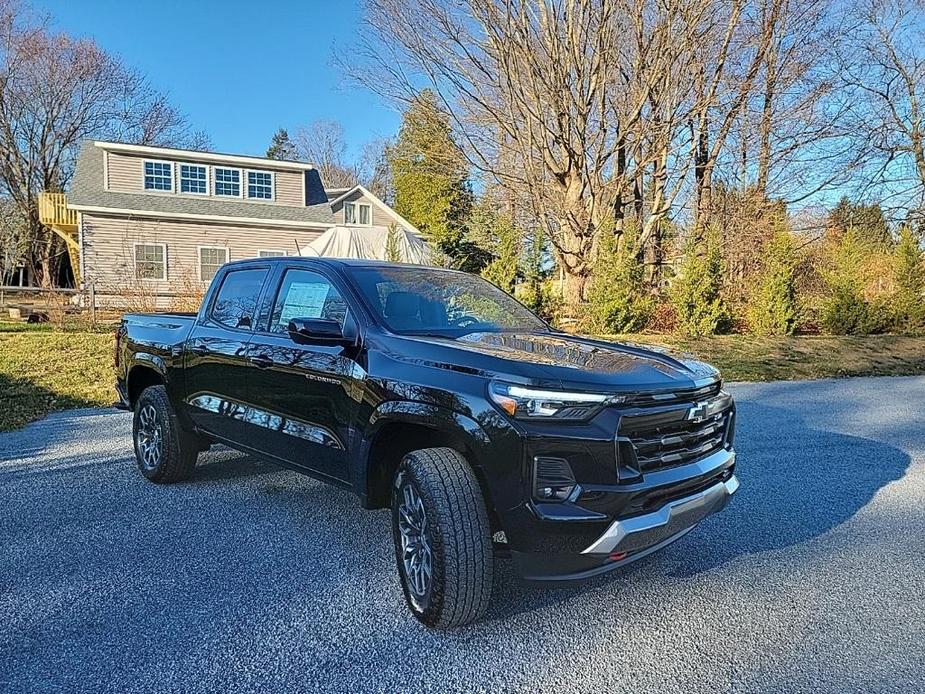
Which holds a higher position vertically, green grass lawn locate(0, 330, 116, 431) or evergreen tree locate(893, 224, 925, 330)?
evergreen tree locate(893, 224, 925, 330)

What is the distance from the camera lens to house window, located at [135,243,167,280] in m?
21.9

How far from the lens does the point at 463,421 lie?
282cm

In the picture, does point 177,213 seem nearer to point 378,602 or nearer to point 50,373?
point 50,373

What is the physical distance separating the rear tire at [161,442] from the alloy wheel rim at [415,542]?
8.15ft

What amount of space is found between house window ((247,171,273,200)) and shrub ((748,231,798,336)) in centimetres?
1738

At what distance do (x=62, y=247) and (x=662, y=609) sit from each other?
36.4m

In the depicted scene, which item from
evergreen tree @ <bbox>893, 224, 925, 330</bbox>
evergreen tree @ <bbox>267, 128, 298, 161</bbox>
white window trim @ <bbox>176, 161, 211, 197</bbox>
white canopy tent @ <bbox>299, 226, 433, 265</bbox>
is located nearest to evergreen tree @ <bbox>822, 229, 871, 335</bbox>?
evergreen tree @ <bbox>893, 224, 925, 330</bbox>

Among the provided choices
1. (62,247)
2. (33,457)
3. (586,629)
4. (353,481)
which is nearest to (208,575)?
(353,481)

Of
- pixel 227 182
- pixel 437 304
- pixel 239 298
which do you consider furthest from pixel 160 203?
pixel 437 304

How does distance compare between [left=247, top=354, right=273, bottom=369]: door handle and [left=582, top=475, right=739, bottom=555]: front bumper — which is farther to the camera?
[left=247, top=354, right=273, bottom=369]: door handle

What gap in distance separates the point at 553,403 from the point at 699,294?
14.7m

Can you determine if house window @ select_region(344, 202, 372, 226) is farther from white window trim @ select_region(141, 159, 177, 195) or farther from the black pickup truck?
the black pickup truck

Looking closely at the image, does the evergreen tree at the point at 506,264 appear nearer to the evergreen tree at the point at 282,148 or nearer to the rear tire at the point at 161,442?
the rear tire at the point at 161,442

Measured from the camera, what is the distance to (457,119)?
16.5 metres
